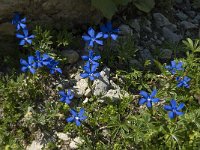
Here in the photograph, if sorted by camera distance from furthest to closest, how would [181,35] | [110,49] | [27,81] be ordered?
[181,35], [110,49], [27,81]

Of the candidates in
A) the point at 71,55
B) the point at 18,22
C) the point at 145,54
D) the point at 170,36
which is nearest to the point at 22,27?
the point at 18,22

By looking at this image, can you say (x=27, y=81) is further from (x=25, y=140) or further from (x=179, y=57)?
(x=179, y=57)

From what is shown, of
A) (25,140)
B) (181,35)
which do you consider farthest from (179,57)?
(25,140)

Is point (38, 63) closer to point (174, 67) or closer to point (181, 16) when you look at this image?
point (174, 67)

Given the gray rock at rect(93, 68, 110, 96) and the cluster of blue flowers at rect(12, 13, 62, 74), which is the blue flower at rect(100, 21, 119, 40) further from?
the cluster of blue flowers at rect(12, 13, 62, 74)

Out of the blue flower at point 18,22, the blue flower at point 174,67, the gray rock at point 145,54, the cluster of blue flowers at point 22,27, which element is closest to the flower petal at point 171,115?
the blue flower at point 174,67

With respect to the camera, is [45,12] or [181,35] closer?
[45,12]

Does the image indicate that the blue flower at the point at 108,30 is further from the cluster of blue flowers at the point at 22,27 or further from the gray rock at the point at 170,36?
the gray rock at the point at 170,36
